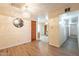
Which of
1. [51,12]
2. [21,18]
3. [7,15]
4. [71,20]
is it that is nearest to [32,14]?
[21,18]

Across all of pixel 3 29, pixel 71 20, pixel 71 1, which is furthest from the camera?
pixel 3 29

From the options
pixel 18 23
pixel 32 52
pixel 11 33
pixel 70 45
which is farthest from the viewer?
pixel 11 33

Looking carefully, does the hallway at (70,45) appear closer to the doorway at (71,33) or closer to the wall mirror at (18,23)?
the doorway at (71,33)

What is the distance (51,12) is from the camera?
2141 millimetres

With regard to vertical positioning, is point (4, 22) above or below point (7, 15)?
below

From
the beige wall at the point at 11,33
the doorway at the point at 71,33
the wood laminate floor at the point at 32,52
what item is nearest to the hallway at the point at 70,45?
the doorway at the point at 71,33

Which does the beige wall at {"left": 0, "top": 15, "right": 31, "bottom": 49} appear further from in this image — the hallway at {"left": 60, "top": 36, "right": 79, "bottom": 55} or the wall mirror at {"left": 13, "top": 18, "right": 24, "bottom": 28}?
the hallway at {"left": 60, "top": 36, "right": 79, "bottom": 55}

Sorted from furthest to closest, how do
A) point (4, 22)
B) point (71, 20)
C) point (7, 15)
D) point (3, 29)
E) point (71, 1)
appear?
point (7, 15) < point (4, 22) < point (3, 29) < point (71, 20) < point (71, 1)

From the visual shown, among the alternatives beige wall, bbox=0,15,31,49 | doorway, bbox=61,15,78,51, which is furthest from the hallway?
beige wall, bbox=0,15,31,49

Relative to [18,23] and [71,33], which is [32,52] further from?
[71,33]

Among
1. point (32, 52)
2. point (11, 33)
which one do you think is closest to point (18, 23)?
point (11, 33)

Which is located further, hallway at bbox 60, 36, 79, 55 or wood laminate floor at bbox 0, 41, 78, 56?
hallway at bbox 60, 36, 79, 55

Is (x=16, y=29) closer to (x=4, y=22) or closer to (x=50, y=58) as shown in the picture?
(x=4, y=22)

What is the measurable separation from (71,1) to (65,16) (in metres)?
0.64
